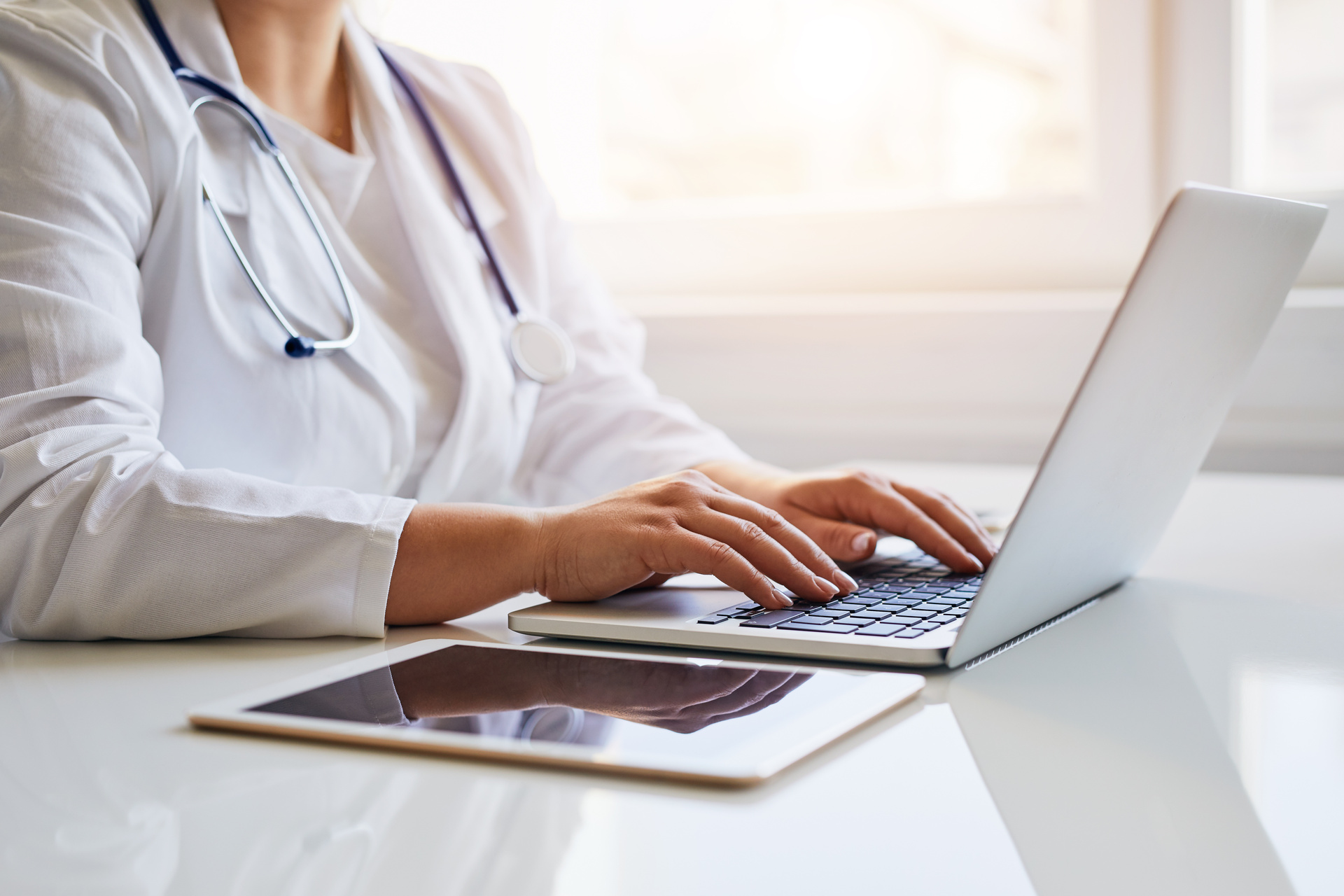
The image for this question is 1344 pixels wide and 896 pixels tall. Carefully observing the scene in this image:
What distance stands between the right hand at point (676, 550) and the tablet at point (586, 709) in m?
0.09

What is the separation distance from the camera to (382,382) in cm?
88

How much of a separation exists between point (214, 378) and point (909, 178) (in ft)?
4.03

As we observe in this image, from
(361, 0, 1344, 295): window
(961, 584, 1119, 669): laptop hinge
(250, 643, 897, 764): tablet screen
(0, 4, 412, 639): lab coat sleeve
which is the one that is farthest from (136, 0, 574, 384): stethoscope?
(361, 0, 1344, 295): window

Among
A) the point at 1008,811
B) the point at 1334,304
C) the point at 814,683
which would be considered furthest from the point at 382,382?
the point at 1334,304

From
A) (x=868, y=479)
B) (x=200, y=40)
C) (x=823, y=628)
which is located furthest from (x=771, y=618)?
(x=200, y=40)

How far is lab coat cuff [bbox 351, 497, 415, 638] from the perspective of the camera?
0.62 meters

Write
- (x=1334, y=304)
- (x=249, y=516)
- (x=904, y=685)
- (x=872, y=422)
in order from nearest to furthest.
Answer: (x=904, y=685)
(x=249, y=516)
(x=1334, y=304)
(x=872, y=422)

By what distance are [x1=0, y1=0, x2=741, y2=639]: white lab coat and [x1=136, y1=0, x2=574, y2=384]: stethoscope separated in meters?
0.01

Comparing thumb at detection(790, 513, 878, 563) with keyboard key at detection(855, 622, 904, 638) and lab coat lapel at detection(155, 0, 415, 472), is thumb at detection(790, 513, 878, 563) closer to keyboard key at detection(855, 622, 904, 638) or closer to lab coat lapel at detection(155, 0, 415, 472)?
keyboard key at detection(855, 622, 904, 638)

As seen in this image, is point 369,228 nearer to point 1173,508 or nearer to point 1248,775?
point 1173,508

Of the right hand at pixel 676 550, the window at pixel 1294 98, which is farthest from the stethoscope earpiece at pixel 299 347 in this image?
the window at pixel 1294 98

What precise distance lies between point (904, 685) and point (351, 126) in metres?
0.76

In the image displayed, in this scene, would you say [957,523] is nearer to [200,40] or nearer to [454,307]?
[454,307]

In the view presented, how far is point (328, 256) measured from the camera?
879 millimetres
